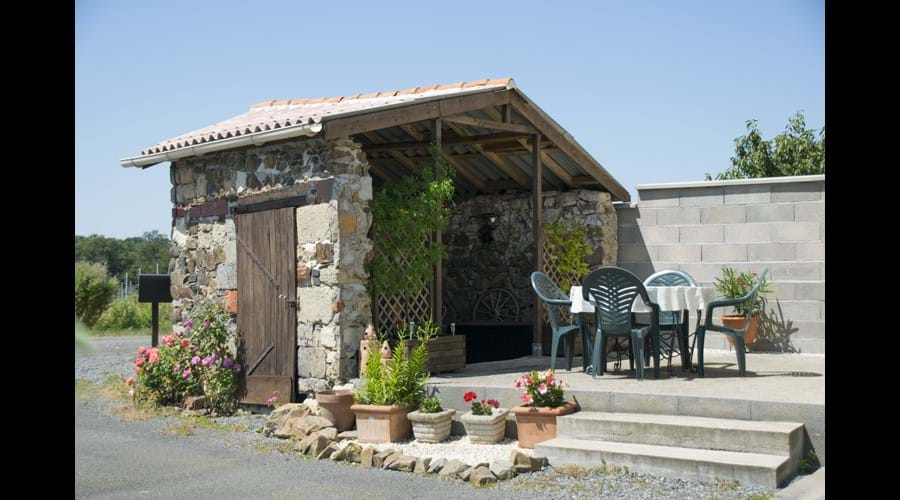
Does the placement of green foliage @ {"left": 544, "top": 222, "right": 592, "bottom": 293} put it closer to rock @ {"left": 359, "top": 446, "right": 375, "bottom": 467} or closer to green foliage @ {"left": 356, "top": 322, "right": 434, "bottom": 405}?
green foliage @ {"left": 356, "top": 322, "right": 434, "bottom": 405}

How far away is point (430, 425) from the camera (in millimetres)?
6539

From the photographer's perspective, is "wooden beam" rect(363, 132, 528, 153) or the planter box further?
"wooden beam" rect(363, 132, 528, 153)

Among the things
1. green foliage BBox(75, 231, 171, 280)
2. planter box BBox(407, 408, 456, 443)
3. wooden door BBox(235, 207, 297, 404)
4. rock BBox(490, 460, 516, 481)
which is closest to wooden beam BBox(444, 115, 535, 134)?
wooden door BBox(235, 207, 297, 404)

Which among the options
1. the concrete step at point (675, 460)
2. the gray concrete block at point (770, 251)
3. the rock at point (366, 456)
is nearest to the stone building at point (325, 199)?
the rock at point (366, 456)

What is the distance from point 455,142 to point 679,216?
309cm

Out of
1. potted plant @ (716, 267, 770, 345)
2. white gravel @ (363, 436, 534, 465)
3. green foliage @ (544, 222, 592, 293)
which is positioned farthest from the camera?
green foliage @ (544, 222, 592, 293)

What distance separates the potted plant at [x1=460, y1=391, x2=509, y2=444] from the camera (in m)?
6.43

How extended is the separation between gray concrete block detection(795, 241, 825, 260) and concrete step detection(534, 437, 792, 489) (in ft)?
16.5

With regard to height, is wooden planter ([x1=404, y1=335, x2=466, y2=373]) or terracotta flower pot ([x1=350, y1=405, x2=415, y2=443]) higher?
wooden planter ([x1=404, y1=335, x2=466, y2=373])

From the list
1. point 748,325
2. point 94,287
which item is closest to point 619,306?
point 748,325

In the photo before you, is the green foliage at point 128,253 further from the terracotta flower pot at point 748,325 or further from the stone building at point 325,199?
the terracotta flower pot at point 748,325

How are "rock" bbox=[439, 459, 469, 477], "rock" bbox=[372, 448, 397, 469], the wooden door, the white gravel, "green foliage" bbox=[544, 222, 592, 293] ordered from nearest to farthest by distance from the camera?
1. "rock" bbox=[439, 459, 469, 477]
2. "rock" bbox=[372, 448, 397, 469]
3. the white gravel
4. the wooden door
5. "green foliage" bbox=[544, 222, 592, 293]

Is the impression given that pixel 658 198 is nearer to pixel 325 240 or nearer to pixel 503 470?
pixel 325 240

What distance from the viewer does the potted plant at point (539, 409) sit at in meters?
6.20
